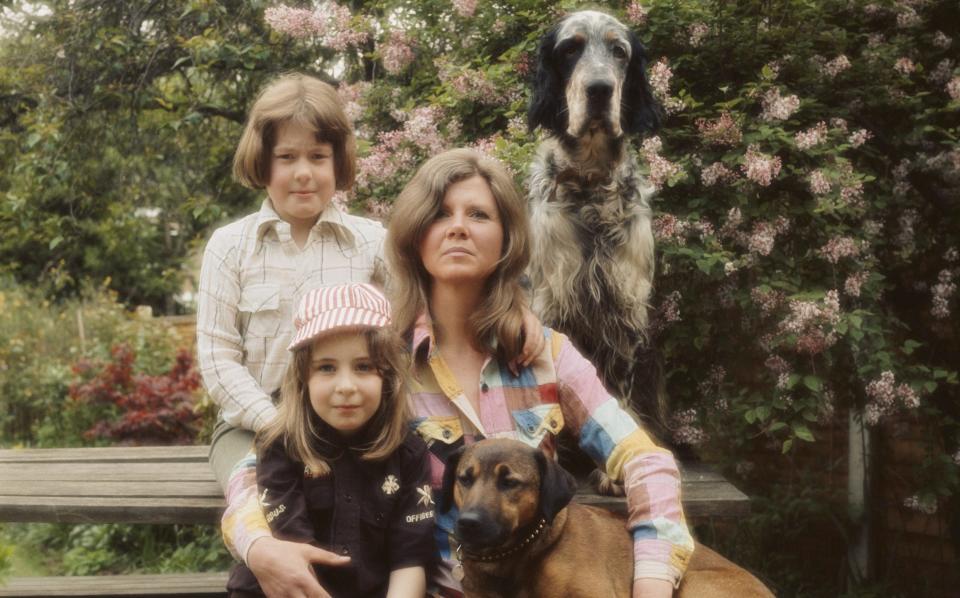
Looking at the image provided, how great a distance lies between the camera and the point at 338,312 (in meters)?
2.46

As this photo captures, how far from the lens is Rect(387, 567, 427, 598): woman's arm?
8.05 feet

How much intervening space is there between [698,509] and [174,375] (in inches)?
223

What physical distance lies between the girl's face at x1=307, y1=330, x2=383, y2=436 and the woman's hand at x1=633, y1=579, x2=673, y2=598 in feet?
2.83

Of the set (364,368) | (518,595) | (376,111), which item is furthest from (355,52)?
(518,595)

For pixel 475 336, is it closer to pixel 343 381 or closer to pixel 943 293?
pixel 343 381

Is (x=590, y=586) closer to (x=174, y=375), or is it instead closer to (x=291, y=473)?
(x=291, y=473)

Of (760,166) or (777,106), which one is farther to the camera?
(777,106)

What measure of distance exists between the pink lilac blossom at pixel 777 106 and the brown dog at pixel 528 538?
1.84 meters

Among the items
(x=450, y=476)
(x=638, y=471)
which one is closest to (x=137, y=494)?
(x=450, y=476)

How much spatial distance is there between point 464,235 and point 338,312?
45 cm

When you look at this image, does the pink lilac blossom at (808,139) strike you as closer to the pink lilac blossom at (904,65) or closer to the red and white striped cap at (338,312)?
the pink lilac blossom at (904,65)

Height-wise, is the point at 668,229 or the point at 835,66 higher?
the point at 835,66

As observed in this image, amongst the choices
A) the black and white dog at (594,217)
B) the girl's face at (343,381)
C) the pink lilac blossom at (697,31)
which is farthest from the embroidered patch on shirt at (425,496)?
the pink lilac blossom at (697,31)

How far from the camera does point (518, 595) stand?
8.12 feet
